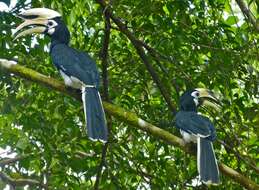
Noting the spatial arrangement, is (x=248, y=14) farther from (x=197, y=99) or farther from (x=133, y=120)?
(x=133, y=120)

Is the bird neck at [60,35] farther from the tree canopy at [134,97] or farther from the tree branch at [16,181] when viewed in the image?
the tree branch at [16,181]

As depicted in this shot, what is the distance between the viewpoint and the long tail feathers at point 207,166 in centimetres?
361

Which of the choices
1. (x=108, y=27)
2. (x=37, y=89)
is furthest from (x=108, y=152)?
(x=108, y=27)

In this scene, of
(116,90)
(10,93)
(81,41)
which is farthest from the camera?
(81,41)

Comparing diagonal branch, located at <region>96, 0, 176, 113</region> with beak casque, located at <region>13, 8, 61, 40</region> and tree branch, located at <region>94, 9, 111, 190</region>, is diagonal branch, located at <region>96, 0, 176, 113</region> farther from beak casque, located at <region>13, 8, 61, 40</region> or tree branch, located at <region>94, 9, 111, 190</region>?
beak casque, located at <region>13, 8, 61, 40</region>

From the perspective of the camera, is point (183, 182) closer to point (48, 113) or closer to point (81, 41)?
point (48, 113)

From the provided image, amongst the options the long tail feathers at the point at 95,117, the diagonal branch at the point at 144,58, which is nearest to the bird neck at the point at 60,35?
the diagonal branch at the point at 144,58

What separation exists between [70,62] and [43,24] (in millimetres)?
422

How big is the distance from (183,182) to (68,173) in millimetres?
830

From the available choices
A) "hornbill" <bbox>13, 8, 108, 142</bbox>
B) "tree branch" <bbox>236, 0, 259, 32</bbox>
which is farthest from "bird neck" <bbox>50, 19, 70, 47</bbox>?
"tree branch" <bbox>236, 0, 259, 32</bbox>

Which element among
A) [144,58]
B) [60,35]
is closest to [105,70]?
[144,58]

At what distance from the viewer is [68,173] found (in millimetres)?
4559

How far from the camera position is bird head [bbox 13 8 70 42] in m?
4.17

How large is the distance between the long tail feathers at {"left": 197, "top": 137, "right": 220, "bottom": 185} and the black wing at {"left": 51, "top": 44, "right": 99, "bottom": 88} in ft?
2.62
